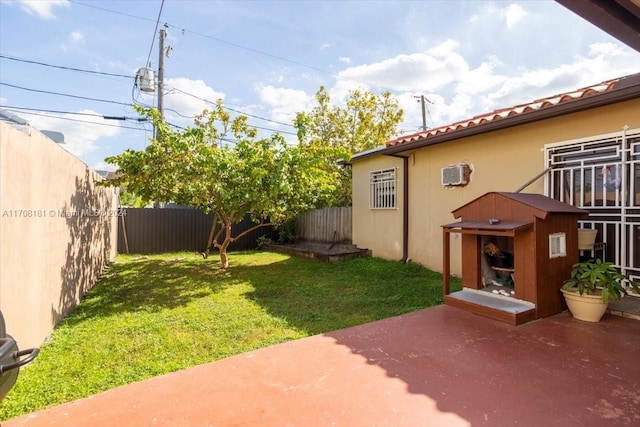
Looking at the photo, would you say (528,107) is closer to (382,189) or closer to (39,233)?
(382,189)

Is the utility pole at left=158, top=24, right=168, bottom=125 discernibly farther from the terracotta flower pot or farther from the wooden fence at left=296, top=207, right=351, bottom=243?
the terracotta flower pot

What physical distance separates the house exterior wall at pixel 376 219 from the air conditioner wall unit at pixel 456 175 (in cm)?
148

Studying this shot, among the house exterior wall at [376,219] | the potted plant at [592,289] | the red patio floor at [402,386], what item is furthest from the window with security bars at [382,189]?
the red patio floor at [402,386]

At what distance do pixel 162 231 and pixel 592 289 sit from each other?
38.1 ft

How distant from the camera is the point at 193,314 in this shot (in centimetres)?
475

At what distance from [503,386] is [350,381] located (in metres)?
1.19

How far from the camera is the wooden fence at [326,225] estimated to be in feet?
34.8

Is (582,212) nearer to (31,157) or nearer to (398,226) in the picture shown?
(398,226)

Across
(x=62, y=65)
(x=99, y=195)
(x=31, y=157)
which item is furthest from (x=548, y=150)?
(x=62, y=65)

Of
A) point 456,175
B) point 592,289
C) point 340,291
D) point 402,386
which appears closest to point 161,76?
point 340,291

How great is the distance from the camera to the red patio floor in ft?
7.21

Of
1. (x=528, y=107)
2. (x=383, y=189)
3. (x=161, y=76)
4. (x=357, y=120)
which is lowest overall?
→ (x=383, y=189)

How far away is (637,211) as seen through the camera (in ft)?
14.1

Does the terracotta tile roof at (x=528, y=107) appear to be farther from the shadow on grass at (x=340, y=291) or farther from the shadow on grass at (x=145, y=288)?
the shadow on grass at (x=145, y=288)
